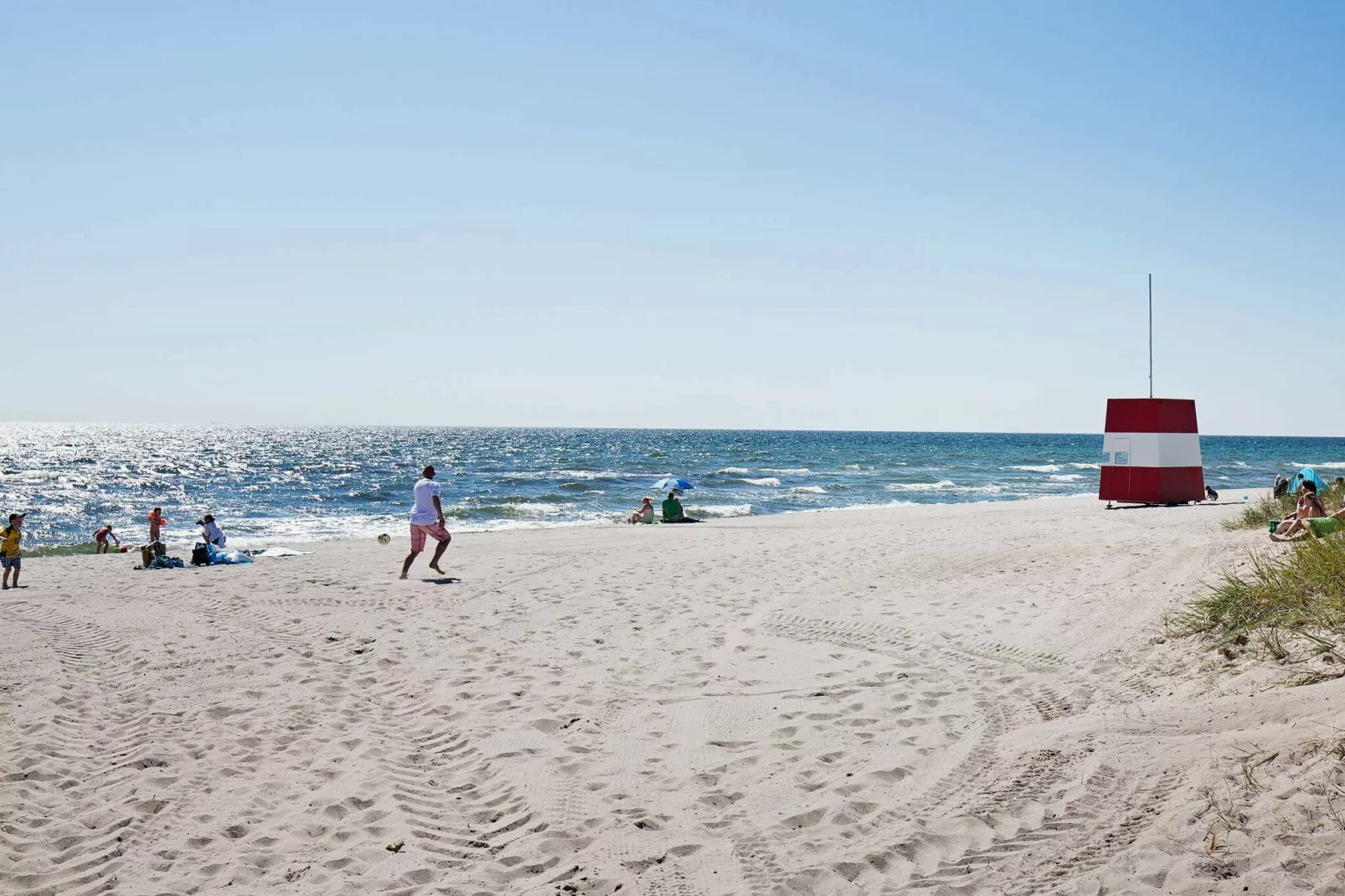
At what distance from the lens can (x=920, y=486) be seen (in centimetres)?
4109

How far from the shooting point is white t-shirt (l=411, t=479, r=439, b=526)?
12.9 meters

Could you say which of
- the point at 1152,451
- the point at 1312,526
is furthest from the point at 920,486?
the point at 1312,526

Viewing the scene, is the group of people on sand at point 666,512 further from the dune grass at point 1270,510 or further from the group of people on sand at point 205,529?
Result: the dune grass at point 1270,510

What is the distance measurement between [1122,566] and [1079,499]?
62.4ft

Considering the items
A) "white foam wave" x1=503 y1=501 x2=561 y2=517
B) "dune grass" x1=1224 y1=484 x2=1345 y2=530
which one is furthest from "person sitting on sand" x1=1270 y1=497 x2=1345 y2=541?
"white foam wave" x1=503 y1=501 x2=561 y2=517

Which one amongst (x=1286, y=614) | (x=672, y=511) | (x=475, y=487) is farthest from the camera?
(x=475, y=487)

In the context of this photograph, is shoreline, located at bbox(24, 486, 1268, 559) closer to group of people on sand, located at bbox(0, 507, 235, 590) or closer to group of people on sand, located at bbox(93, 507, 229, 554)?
group of people on sand, located at bbox(93, 507, 229, 554)

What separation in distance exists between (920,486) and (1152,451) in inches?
798

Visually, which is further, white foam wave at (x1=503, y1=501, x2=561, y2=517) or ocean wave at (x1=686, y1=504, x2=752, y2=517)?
white foam wave at (x1=503, y1=501, x2=561, y2=517)

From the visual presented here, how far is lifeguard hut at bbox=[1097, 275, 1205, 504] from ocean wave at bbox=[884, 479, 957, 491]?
17.8 metres

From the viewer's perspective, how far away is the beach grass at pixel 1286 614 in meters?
5.27

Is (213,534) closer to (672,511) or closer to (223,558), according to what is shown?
(223,558)

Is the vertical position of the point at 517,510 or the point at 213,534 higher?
the point at 213,534

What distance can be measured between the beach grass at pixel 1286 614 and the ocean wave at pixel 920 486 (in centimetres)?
3292
